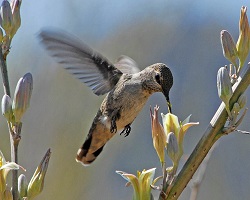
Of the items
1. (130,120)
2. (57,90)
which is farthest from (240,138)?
(130,120)

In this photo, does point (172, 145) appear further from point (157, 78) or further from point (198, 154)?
point (157, 78)

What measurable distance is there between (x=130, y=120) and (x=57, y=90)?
134 inches

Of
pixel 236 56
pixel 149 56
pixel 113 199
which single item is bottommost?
pixel 113 199

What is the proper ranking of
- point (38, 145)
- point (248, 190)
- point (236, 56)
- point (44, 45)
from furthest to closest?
point (38, 145), point (248, 190), point (44, 45), point (236, 56)

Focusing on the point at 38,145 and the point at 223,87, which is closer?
the point at 223,87

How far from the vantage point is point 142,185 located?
224 cm

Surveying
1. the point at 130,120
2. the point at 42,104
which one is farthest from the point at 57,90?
the point at 130,120

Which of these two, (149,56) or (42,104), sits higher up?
(149,56)

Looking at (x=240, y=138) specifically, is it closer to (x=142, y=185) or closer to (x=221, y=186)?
(x=221, y=186)

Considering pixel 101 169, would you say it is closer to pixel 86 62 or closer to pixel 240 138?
pixel 240 138

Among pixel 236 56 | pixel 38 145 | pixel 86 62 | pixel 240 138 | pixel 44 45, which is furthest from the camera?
pixel 240 138

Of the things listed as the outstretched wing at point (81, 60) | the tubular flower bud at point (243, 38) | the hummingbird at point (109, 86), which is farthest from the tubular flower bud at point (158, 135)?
the hummingbird at point (109, 86)

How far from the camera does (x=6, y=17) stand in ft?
8.32

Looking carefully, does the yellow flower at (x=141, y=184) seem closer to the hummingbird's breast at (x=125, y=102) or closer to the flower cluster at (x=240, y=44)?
the flower cluster at (x=240, y=44)
